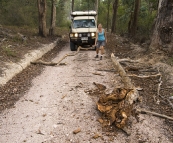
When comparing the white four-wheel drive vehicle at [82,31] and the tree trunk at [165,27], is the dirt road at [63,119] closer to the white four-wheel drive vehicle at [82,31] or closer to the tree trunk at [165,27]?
the tree trunk at [165,27]

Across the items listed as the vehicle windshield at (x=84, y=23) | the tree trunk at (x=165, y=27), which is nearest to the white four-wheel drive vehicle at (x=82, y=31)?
the vehicle windshield at (x=84, y=23)

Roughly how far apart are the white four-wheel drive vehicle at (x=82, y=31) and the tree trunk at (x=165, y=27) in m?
5.00

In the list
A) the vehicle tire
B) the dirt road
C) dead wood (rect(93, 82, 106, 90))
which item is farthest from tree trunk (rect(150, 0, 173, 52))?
the vehicle tire

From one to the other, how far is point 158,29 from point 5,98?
6752mm

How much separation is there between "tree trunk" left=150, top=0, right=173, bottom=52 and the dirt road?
10.0 ft

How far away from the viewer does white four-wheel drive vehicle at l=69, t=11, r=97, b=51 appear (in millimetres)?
13070

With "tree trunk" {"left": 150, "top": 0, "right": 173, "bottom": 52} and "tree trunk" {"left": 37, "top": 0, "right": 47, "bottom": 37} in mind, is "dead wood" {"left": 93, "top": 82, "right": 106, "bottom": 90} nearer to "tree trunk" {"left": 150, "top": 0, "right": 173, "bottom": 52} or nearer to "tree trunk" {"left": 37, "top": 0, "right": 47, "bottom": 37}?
"tree trunk" {"left": 150, "top": 0, "right": 173, "bottom": 52}

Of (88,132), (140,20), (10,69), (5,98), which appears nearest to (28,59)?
(10,69)

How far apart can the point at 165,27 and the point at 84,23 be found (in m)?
6.43

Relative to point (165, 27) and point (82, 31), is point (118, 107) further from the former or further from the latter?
point (82, 31)

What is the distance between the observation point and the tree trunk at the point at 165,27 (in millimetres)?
8445

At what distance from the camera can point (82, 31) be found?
13.1m

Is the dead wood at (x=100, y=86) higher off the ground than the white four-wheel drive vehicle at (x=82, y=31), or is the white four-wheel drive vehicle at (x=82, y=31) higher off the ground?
the white four-wheel drive vehicle at (x=82, y=31)

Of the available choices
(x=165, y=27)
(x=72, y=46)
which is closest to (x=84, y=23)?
(x=72, y=46)
